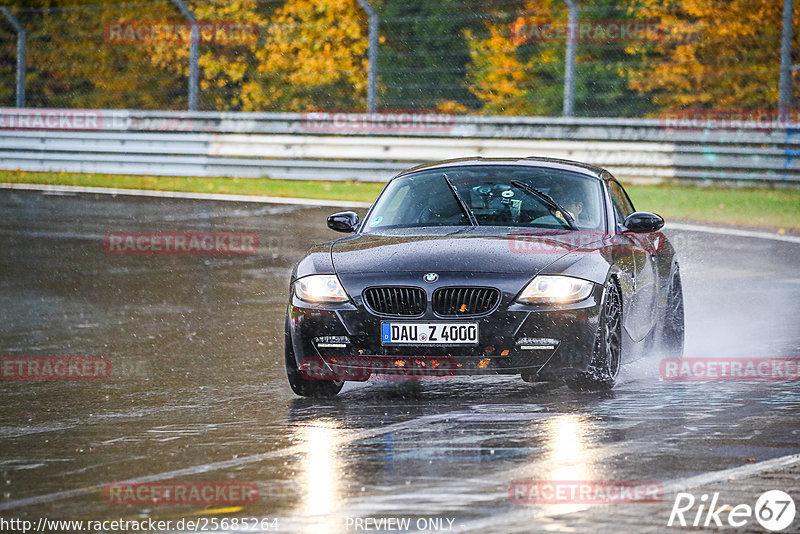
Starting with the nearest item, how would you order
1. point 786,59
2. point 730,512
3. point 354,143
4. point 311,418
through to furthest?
point 730,512, point 311,418, point 786,59, point 354,143

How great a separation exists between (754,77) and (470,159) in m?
19.3

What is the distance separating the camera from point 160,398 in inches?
376

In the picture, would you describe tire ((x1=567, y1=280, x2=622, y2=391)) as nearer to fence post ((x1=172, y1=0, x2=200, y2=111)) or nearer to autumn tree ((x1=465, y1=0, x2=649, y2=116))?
fence post ((x1=172, y1=0, x2=200, y2=111))

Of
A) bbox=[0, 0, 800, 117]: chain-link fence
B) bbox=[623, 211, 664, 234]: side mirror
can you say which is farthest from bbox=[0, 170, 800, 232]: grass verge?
bbox=[623, 211, 664, 234]: side mirror

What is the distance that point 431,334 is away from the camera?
878cm

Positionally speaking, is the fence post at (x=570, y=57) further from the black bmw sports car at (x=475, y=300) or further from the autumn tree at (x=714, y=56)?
the black bmw sports car at (x=475, y=300)

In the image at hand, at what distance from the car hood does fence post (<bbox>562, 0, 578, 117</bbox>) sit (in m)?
14.0

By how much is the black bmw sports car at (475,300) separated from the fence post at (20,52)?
1917 centimetres

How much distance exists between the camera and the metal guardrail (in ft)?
77.2

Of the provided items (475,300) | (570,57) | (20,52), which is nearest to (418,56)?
(20,52)

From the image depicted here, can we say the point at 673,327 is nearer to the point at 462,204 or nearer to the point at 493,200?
the point at 493,200

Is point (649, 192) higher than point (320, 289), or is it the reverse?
point (320, 289)

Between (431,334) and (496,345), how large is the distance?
0.37 m

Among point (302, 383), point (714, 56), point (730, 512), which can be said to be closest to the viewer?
point (730, 512)
